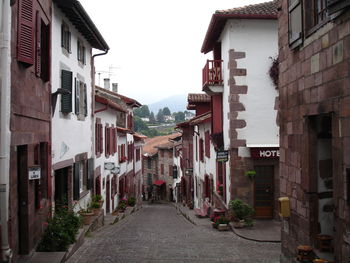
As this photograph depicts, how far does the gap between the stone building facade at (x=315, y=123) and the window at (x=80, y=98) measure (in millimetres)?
8013

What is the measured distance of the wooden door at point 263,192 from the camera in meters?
15.8

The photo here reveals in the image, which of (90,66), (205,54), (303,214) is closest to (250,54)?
(205,54)

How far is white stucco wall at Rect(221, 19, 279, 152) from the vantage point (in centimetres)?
1549

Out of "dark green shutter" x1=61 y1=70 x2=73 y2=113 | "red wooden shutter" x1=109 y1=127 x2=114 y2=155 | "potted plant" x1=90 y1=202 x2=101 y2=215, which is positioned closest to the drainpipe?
"dark green shutter" x1=61 y1=70 x2=73 y2=113

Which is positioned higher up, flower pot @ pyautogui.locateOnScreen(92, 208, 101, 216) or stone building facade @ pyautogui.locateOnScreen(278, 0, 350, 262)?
stone building facade @ pyautogui.locateOnScreen(278, 0, 350, 262)

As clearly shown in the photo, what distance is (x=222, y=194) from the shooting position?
1806 cm

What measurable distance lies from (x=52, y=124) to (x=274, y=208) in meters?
8.26

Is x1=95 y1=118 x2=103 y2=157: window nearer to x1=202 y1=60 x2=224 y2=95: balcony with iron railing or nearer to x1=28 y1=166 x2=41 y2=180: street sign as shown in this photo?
x1=202 y1=60 x2=224 y2=95: balcony with iron railing

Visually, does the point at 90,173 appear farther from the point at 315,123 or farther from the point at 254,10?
the point at 315,123

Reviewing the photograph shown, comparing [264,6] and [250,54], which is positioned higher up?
[264,6]

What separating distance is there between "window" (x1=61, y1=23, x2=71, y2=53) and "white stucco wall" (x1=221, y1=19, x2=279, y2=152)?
5.35 meters

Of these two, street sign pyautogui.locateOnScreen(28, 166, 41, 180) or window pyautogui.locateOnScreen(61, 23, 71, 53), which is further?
window pyautogui.locateOnScreen(61, 23, 71, 53)

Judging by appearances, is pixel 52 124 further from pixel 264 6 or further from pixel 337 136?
pixel 264 6

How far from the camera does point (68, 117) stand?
13617 millimetres
